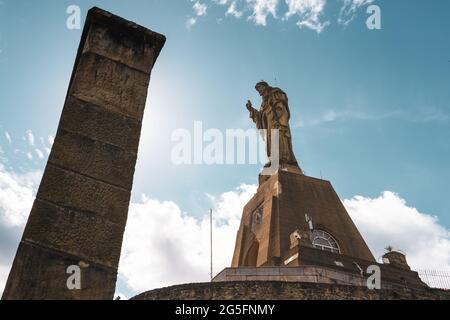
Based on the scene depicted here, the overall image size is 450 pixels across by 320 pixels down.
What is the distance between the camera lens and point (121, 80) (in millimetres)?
3848

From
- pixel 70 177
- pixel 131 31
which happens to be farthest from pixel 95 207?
pixel 131 31

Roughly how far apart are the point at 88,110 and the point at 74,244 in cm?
115

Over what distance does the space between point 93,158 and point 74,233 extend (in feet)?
2.09

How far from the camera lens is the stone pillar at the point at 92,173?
2855 mm

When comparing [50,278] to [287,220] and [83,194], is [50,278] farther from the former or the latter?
[287,220]

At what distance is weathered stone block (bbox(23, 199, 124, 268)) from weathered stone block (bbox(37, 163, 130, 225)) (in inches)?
2.2

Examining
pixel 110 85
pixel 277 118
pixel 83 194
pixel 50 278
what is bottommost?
pixel 50 278

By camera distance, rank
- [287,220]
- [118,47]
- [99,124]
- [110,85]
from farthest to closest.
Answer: [287,220] → [118,47] → [110,85] → [99,124]

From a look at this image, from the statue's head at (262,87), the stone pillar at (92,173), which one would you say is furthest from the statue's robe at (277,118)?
the stone pillar at (92,173)

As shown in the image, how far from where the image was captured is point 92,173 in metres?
3.31

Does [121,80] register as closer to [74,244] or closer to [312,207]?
[74,244]

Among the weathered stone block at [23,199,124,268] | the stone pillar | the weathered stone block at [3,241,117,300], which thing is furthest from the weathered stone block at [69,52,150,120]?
the weathered stone block at [3,241,117,300]

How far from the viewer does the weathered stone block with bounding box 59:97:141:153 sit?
3482mm

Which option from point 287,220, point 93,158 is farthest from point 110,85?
point 287,220
